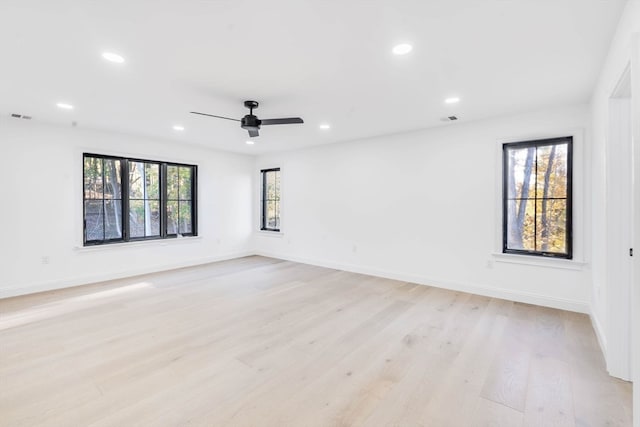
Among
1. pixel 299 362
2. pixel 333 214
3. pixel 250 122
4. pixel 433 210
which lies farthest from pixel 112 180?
pixel 433 210

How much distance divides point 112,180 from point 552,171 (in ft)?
22.3

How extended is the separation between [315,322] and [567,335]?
8.47 feet

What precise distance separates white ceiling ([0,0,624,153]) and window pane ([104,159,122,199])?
1.22m

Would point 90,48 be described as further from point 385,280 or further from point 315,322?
point 385,280

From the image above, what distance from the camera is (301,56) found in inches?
98.0

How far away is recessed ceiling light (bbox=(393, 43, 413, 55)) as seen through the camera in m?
2.31

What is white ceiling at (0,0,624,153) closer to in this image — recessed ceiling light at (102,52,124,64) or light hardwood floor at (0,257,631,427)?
recessed ceiling light at (102,52,124,64)

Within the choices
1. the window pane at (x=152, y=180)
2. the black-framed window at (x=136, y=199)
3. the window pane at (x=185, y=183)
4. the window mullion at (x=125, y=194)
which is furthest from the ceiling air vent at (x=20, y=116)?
the window pane at (x=185, y=183)

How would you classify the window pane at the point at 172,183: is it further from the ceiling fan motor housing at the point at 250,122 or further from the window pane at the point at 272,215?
the ceiling fan motor housing at the point at 250,122

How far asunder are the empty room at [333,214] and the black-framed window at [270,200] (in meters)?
0.98

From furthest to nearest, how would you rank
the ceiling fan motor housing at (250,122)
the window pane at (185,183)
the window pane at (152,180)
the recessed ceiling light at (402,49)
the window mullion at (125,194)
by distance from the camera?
the window pane at (185,183) < the window pane at (152,180) < the window mullion at (125,194) < the ceiling fan motor housing at (250,122) < the recessed ceiling light at (402,49)

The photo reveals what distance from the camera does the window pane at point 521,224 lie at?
405 centimetres

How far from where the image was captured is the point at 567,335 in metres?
3.03

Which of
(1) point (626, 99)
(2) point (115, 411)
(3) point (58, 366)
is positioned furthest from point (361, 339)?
(1) point (626, 99)
